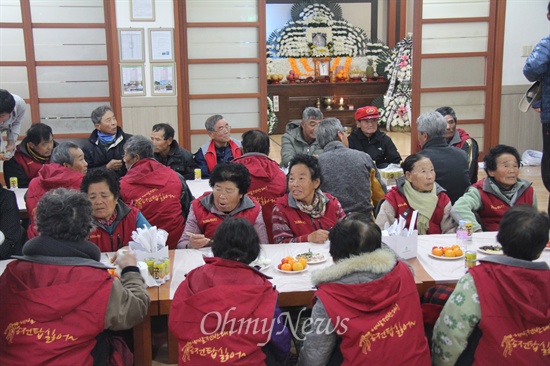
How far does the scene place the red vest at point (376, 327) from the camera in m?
2.16

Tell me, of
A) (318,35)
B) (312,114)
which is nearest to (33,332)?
(312,114)

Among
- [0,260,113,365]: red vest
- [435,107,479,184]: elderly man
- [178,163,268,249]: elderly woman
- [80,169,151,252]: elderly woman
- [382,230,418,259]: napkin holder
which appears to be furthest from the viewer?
[435,107,479,184]: elderly man

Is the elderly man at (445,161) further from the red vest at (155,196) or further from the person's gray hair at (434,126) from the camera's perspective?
the red vest at (155,196)

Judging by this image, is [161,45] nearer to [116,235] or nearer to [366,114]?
[366,114]

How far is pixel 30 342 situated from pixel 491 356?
164cm

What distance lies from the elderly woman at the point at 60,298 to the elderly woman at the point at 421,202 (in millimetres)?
1802

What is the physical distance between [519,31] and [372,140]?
3.88 m

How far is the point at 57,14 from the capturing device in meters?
7.26

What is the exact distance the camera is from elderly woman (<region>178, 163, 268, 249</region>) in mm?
3410

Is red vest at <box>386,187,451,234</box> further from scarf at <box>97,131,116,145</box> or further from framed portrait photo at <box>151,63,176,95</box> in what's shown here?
framed portrait photo at <box>151,63,176,95</box>

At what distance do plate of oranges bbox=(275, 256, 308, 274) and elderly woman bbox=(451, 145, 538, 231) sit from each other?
3.98 feet

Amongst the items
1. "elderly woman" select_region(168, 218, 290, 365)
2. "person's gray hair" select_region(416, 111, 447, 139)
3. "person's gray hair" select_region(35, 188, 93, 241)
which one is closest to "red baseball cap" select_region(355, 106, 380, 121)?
"person's gray hair" select_region(416, 111, 447, 139)

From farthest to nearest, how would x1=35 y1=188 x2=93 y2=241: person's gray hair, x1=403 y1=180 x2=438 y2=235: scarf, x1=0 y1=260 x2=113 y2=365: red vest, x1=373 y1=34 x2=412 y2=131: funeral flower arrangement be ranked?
x1=373 y1=34 x2=412 y2=131: funeral flower arrangement < x1=403 y1=180 x2=438 y2=235: scarf < x1=35 y1=188 x2=93 y2=241: person's gray hair < x1=0 y1=260 x2=113 y2=365: red vest

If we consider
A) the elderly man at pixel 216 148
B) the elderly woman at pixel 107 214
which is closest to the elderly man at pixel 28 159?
the elderly man at pixel 216 148
